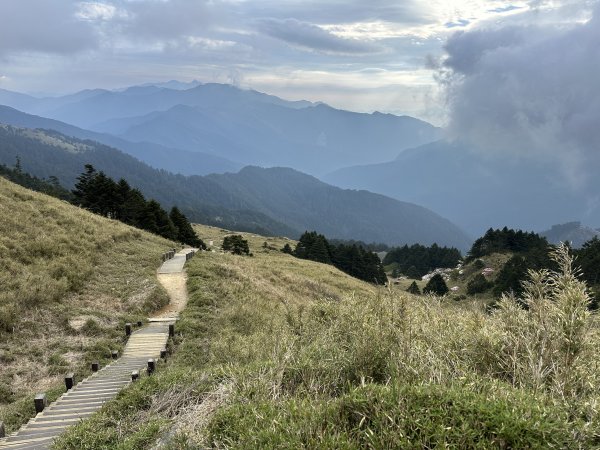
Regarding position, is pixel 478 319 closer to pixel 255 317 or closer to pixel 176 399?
pixel 176 399

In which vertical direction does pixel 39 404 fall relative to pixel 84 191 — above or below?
below

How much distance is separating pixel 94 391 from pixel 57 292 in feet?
30.8

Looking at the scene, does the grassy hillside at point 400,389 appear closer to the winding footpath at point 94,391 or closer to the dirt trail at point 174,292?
the winding footpath at point 94,391

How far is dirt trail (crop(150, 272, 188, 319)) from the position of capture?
752 inches

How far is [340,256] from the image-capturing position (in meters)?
87.5

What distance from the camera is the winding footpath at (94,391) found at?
7.67 m

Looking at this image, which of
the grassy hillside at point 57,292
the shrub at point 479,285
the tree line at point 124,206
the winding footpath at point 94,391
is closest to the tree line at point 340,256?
the shrub at point 479,285

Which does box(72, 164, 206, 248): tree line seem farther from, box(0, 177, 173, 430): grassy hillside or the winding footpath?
the winding footpath

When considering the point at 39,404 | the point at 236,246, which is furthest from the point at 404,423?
the point at 236,246

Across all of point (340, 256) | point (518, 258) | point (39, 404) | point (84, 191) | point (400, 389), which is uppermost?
point (400, 389)

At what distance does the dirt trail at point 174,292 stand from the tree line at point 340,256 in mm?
56358

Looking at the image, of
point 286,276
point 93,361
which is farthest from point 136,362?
point 286,276

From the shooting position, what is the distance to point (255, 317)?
58.6 feet

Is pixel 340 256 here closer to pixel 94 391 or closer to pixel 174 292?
pixel 174 292
